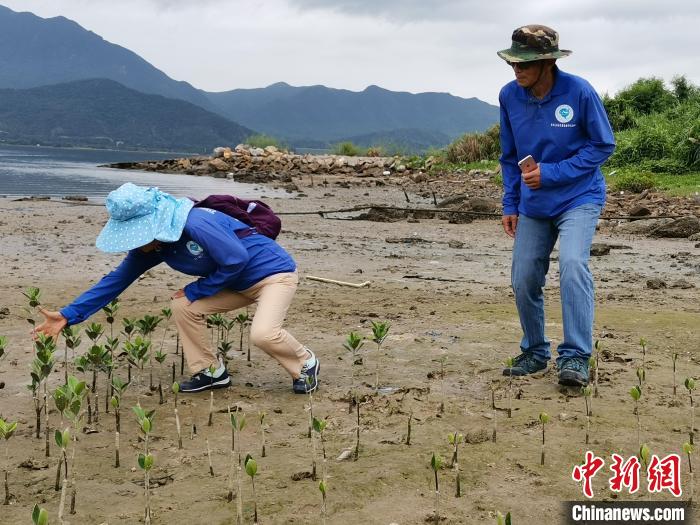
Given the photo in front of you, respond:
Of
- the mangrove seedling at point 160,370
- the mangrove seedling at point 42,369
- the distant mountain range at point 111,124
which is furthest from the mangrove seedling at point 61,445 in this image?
the distant mountain range at point 111,124

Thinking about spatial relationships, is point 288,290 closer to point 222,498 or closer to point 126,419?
point 126,419

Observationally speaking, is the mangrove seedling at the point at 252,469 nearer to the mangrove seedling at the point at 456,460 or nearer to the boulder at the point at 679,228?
the mangrove seedling at the point at 456,460

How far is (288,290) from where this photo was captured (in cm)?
562

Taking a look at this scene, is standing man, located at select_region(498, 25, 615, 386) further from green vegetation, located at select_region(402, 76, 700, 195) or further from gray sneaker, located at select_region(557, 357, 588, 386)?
green vegetation, located at select_region(402, 76, 700, 195)

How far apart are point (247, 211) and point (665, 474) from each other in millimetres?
3282

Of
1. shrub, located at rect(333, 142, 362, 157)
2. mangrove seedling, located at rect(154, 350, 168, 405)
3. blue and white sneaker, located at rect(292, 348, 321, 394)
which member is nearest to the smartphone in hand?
blue and white sneaker, located at rect(292, 348, 321, 394)

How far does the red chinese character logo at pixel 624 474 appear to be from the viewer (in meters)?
3.74

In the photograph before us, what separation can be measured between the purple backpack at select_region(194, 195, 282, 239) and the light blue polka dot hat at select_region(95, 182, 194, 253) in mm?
397

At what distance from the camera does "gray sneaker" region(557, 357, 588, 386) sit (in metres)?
5.19

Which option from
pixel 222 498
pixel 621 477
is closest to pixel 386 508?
pixel 222 498

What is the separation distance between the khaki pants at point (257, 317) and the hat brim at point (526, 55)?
6.96ft

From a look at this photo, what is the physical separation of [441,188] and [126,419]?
23625 mm

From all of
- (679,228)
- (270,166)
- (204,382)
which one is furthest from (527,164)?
(270,166)

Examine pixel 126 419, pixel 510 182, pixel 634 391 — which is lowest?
pixel 126 419
